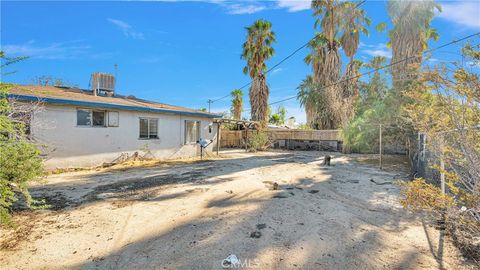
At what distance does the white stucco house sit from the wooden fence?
751cm

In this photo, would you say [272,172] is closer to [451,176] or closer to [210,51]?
[451,176]

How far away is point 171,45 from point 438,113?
17911mm

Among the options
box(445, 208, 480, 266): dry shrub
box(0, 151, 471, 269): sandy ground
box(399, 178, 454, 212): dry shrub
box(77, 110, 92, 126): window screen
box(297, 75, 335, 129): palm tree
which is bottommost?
box(0, 151, 471, 269): sandy ground

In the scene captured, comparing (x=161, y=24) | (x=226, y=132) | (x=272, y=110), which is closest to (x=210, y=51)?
(x=226, y=132)

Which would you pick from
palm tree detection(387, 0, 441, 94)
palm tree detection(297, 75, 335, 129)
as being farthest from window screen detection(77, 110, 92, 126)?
palm tree detection(297, 75, 335, 129)

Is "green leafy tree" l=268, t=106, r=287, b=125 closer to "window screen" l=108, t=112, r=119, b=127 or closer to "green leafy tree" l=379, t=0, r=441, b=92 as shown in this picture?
"green leafy tree" l=379, t=0, r=441, b=92

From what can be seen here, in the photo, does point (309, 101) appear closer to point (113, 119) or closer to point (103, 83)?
point (103, 83)

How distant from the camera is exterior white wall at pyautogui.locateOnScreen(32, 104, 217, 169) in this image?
27.9ft

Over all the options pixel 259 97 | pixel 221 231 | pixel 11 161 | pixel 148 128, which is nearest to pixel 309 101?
pixel 259 97

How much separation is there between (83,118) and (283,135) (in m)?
16.0

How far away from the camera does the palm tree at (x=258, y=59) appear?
20875mm

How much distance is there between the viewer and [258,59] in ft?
69.6

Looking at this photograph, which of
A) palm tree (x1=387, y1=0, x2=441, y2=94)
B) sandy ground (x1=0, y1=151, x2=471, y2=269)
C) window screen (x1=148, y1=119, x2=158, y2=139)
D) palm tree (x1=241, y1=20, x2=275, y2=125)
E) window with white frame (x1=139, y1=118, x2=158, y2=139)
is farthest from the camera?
palm tree (x1=241, y1=20, x2=275, y2=125)

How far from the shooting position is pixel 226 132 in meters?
22.7
